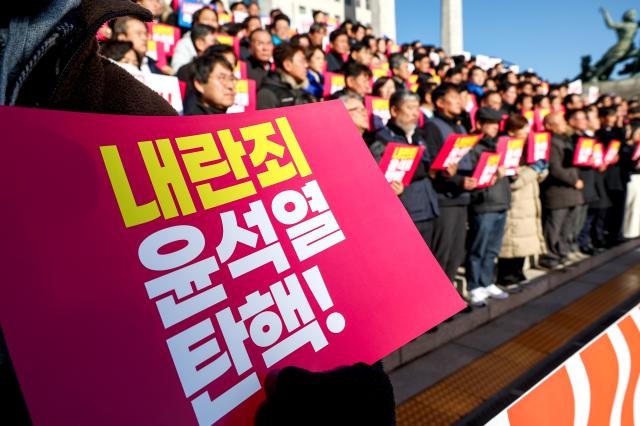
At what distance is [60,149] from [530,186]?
422 cm

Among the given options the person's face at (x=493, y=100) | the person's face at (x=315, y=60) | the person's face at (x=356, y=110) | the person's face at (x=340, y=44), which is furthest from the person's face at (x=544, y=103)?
the person's face at (x=356, y=110)

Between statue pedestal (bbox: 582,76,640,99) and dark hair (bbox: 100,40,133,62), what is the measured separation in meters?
18.0

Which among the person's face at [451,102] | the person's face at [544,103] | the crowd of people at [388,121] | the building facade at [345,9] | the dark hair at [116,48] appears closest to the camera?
the crowd of people at [388,121]

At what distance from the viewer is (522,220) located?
4031 millimetres

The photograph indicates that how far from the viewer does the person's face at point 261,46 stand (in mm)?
4660

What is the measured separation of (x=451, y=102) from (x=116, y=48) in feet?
7.99

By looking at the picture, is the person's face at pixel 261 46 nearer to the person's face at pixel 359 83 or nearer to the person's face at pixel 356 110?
the person's face at pixel 359 83

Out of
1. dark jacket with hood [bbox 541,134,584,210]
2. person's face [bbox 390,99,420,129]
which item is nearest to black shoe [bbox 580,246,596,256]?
dark jacket with hood [bbox 541,134,584,210]

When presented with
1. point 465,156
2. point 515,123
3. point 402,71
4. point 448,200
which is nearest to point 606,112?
point 402,71

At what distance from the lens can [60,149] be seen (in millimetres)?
482

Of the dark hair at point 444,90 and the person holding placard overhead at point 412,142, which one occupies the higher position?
the dark hair at point 444,90

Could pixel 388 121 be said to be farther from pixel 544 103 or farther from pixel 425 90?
pixel 544 103

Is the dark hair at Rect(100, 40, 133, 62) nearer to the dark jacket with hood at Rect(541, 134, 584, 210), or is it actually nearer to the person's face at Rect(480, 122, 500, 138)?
the person's face at Rect(480, 122, 500, 138)

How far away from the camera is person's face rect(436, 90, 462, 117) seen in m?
3.53
